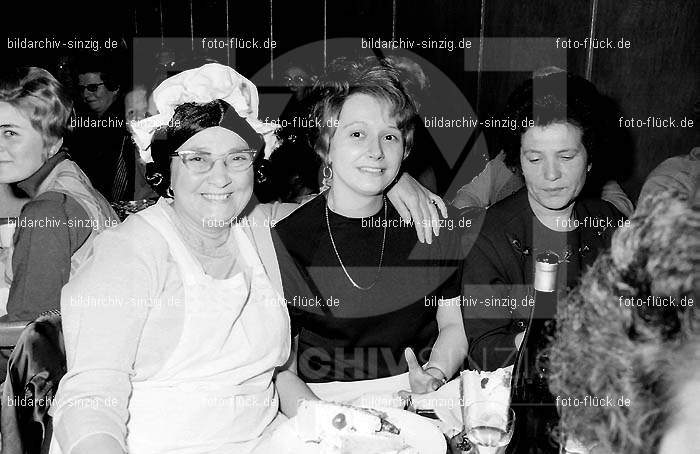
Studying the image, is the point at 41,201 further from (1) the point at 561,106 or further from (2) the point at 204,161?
(1) the point at 561,106

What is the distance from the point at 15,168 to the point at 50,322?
1.06 meters

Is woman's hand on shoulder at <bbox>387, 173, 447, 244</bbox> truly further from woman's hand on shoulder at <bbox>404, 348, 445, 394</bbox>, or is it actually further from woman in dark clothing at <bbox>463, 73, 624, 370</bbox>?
woman's hand on shoulder at <bbox>404, 348, 445, 394</bbox>

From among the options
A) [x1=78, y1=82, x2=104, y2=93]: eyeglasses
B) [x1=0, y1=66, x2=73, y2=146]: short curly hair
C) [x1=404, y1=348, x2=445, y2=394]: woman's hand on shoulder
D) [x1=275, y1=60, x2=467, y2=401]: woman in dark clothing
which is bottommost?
[x1=404, y1=348, x2=445, y2=394]: woman's hand on shoulder

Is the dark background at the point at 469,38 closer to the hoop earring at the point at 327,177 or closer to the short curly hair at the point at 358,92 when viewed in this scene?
the short curly hair at the point at 358,92

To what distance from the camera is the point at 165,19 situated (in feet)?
25.8

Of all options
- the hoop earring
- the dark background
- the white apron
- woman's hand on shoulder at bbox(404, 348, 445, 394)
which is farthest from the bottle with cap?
the dark background

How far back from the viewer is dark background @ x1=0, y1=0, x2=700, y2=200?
8.34ft

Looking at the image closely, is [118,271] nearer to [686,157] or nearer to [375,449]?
[375,449]

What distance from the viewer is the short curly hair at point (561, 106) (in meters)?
1.77

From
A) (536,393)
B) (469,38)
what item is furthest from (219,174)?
(469,38)

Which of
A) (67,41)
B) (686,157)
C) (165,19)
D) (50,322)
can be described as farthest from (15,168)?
(165,19)

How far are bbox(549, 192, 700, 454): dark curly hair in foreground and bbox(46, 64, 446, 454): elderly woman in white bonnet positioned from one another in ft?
2.80

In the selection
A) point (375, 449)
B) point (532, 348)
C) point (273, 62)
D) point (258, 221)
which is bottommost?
point (375, 449)

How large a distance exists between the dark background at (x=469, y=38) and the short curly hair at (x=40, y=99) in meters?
0.73
